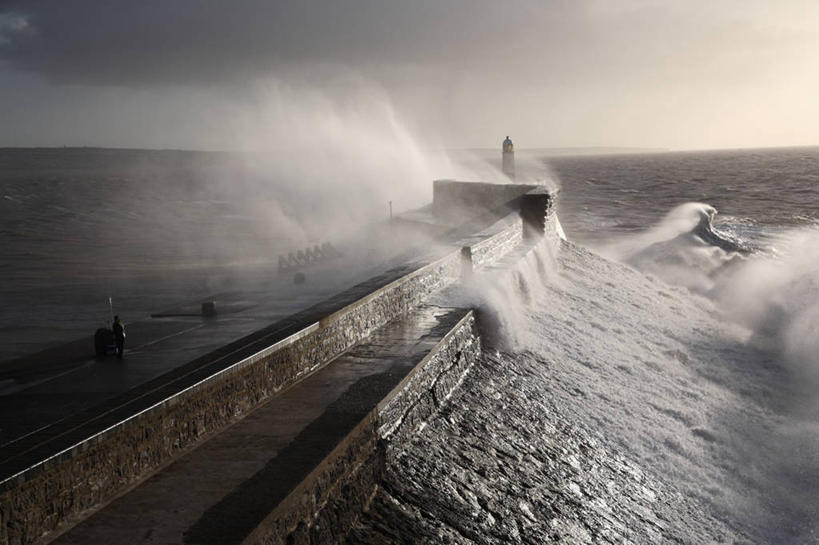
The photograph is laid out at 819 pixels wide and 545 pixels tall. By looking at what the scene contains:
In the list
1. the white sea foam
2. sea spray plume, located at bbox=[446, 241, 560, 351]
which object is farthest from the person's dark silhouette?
the white sea foam

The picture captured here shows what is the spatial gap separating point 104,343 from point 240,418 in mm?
4537

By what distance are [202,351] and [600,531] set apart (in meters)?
5.40

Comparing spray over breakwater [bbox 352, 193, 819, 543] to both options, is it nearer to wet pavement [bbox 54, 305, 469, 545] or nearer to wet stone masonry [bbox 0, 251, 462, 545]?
wet pavement [bbox 54, 305, 469, 545]

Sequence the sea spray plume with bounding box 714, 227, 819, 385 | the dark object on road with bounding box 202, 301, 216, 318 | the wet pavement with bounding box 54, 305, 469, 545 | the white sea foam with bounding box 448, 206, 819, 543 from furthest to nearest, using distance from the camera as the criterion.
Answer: the sea spray plume with bounding box 714, 227, 819, 385 → the dark object on road with bounding box 202, 301, 216, 318 → the white sea foam with bounding box 448, 206, 819, 543 → the wet pavement with bounding box 54, 305, 469, 545

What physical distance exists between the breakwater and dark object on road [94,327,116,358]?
295 centimetres

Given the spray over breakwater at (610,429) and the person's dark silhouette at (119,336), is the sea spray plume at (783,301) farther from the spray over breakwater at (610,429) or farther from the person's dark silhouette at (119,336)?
the person's dark silhouette at (119,336)

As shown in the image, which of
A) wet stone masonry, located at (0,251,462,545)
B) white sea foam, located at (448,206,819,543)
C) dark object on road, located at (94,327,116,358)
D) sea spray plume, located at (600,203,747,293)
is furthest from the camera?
sea spray plume, located at (600,203,747,293)

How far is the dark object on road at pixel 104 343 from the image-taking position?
9711 millimetres

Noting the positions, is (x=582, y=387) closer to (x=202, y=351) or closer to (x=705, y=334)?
(x=202, y=351)

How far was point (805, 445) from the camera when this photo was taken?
9.72m

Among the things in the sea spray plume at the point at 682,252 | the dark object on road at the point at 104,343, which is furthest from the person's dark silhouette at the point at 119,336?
the sea spray plume at the point at 682,252

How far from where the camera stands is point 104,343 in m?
9.73

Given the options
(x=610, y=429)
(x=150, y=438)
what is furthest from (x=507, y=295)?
(x=150, y=438)

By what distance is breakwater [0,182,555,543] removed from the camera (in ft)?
13.6
